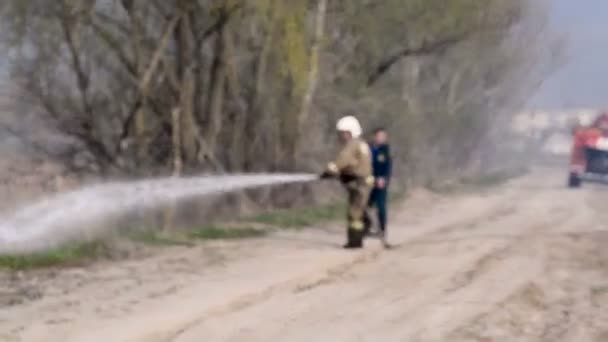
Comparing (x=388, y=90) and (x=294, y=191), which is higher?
(x=388, y=90)

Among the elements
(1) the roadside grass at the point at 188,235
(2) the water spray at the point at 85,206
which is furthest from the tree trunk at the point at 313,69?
(2) the water spray at the point at 85,206

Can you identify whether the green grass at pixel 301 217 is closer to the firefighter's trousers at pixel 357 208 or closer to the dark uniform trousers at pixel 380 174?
the dark uniform trousers at pixel 380 174

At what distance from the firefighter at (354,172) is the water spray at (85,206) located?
142cm

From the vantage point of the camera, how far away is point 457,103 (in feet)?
145

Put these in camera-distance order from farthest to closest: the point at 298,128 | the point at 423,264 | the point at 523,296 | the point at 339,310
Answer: the point at 298,128 < the point at 423,264 < the point at 523,296 < the point at 339,310

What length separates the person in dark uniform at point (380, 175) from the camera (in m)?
16.2

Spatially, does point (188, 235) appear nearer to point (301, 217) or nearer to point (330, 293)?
point (301, 217)

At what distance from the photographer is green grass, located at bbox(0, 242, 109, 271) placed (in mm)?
13055

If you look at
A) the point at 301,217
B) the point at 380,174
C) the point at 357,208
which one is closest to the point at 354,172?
the point at 357,208

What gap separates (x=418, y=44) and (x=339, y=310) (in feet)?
62.5

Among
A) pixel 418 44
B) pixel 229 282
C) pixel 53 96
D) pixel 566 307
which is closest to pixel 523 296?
pixel 566 307

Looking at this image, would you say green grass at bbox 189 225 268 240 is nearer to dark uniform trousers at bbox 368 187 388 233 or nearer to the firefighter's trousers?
dark uniform trousers at bbox 368 187 388 233

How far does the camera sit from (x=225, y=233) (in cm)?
1759

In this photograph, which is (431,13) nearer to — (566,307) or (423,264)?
(423,264)
